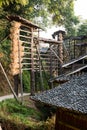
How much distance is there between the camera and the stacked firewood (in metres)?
17.4

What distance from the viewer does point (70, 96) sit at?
10.5 meters

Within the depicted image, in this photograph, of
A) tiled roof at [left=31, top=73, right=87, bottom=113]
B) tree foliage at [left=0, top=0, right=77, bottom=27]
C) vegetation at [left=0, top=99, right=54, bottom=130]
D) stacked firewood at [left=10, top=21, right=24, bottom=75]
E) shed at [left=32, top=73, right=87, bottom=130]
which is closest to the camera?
tiled roof at [left=31, top=73, right=87, bottom=113]

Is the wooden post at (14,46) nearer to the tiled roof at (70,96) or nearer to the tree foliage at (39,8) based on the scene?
the tree foliage at (39,8)

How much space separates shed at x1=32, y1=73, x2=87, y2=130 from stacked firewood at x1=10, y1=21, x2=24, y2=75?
19.7 feet

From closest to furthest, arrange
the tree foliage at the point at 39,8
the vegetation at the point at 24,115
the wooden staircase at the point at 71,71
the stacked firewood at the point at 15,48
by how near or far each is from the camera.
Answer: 1. the vegetation at the point at 24,115
2. the wooden staircase at the point at 71,71
3. the stacked firewood at the point at 15,48
4. the tree foliage at the point at 39,8

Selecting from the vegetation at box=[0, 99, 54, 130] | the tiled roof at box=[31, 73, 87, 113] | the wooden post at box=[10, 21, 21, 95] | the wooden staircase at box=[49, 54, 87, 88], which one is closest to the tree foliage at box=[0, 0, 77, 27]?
the wooden post at box=[10, 21, 21, 95]

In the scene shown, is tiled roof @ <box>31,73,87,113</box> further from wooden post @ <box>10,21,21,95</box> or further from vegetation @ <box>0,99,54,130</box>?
wooden post @ <box>10,21,21,95</box>

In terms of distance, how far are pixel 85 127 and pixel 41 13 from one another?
19125 millimetres

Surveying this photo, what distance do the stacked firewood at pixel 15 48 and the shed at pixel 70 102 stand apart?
237 inches

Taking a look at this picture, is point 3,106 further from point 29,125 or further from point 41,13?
point 41,13

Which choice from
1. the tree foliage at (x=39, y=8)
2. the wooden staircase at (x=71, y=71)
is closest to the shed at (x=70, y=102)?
the wooden staircase at (x=71, y=71)

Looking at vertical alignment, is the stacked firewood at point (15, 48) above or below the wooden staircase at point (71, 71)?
above

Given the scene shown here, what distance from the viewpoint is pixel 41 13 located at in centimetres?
2820

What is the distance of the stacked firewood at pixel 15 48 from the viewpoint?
17.4 m
